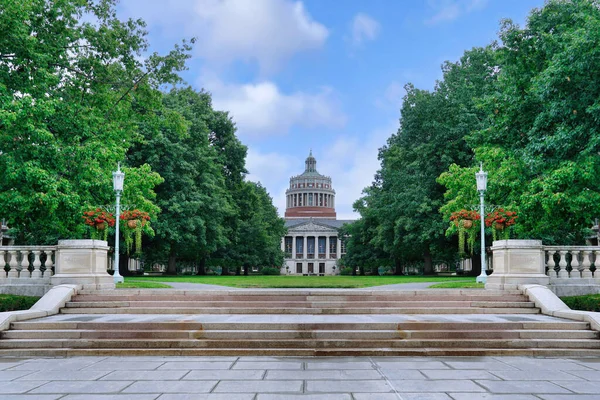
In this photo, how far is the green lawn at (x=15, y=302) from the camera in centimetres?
1271

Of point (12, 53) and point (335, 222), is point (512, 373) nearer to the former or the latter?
point (12, 53)

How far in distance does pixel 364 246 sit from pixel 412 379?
2299 inches

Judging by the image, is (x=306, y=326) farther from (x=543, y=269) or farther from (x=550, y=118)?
(x=550, y=118)

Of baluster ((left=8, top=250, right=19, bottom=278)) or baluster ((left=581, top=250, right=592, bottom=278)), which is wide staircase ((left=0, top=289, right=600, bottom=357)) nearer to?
baluster ((left=8, top=250, right=19, bottom=278))

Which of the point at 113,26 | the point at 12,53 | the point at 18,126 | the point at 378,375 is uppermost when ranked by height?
the point at 113,26

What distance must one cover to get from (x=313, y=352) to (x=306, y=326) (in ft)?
3.47

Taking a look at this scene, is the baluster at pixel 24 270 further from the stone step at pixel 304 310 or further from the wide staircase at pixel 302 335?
the wide staircase at pixel 302 335

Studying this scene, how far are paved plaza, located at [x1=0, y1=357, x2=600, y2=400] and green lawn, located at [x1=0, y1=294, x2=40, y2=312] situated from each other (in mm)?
4319

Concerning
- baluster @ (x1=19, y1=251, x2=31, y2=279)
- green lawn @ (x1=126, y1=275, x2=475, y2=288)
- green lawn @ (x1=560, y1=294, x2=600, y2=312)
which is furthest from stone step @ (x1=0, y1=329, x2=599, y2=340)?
green lawn @ (x1=126, y1=275, x2=475, y2=288)

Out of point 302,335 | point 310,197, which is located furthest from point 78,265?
point 310,197

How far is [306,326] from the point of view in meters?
10.1

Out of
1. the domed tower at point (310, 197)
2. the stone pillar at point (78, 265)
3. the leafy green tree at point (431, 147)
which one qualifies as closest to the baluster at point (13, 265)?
the stone pillar at point (78, 265)

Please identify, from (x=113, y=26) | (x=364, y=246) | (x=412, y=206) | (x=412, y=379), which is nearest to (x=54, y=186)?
(x=113, y=26)

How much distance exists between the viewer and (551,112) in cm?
1842
